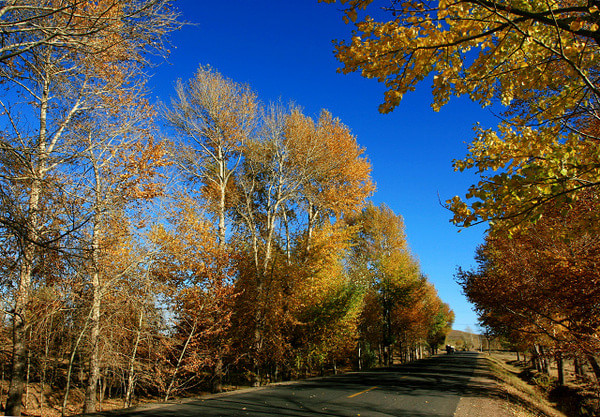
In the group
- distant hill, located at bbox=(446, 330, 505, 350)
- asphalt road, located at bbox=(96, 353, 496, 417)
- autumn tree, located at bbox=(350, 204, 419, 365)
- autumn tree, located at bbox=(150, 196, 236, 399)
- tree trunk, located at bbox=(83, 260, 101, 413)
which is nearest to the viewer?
asphalt road, located at bbox=(96, 353, 496, 417)

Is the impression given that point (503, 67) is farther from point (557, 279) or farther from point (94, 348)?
point (94, 348)

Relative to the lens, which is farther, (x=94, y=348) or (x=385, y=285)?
(x=385, y=285)

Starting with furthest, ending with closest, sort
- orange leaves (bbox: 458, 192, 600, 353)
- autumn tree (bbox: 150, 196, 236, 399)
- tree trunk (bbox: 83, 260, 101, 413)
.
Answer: autumn tree (bbox: 150, 196, 236, 399) → tree trunk (bbox: 83, 260, 101, 413) → orange leaves (bbox: 458, 192, 600, 353)

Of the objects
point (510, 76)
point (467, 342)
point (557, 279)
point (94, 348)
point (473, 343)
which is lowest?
point (473, 343)

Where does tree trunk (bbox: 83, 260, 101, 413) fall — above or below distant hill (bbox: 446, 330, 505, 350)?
above

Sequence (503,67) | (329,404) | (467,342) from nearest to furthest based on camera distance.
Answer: (503,67) < (329,404) < (467,342)

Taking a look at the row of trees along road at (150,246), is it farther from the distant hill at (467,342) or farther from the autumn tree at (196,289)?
the distant hill at (467,342)

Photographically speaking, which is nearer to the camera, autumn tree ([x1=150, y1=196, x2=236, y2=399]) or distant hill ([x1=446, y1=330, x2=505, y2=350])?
autumn tree ([x1=150, y1=196, x2=236, y2=399])

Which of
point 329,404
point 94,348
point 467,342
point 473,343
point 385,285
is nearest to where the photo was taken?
point 329,404

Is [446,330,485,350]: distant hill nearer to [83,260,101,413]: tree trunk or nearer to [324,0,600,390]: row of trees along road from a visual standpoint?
[83,260,101,413]: tree trunk

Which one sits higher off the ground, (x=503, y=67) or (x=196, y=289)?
(x=503, y=67)

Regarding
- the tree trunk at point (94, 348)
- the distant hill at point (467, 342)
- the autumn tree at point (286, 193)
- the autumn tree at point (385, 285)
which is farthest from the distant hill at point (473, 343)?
the tree trunk at point (94, 348)

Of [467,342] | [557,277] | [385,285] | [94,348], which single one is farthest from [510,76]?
[467,342]

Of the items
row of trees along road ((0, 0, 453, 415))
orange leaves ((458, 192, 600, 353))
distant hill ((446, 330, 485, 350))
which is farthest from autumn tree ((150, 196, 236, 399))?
distant hill ((446, 330, 485, 350))
